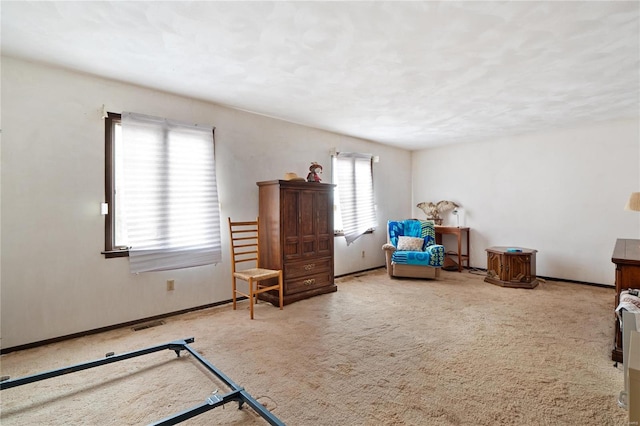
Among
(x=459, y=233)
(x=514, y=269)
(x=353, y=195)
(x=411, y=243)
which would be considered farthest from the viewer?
(x=459, y=233)

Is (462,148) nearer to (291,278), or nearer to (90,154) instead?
(291,278)

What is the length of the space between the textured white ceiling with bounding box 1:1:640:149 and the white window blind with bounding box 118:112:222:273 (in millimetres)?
494

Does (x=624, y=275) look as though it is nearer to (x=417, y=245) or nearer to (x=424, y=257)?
(x=424, y=257)

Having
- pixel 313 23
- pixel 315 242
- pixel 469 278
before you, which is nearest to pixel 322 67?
pixel 313 23

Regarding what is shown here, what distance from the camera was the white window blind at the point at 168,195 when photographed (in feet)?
10.5

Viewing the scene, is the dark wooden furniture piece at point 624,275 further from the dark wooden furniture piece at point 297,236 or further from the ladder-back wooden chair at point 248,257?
the ladder-back wooden chair at point 248,257

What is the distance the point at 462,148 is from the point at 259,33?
5052 mm

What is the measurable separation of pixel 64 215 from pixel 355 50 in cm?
298

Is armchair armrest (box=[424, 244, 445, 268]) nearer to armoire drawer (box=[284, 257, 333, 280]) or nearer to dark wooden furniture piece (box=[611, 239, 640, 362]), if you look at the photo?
armoire drawer (box=[284, 257, 333, 280])

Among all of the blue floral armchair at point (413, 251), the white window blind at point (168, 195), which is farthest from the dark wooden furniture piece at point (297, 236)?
the blue floral armchair at point (413, 251)

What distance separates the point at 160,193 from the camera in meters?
3.35

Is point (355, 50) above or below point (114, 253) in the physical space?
above

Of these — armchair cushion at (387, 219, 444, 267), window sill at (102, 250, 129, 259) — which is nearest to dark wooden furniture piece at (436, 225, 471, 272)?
armchair cushion at (387, 219, 444, 267)

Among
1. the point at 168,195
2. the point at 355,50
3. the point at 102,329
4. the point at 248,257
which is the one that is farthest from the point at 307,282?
the point at 355,50
